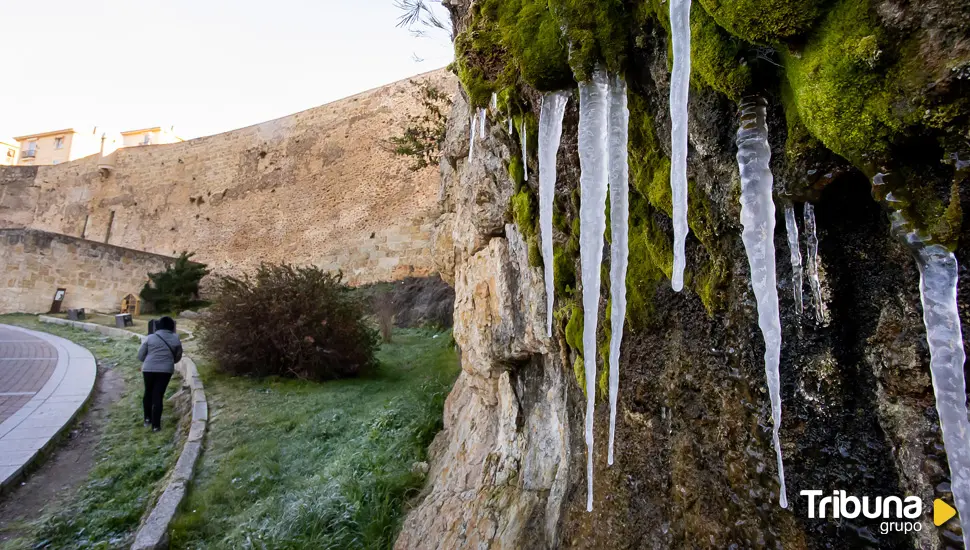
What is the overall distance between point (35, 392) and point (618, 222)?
855 centimetres

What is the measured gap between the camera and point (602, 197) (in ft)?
6.08

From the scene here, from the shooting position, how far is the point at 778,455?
1.37 m

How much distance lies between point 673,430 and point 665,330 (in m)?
0.36

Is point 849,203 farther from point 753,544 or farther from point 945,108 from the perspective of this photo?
point 753,544

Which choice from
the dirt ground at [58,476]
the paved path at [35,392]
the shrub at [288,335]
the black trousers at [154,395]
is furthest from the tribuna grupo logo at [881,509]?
the shrub at [288,335]

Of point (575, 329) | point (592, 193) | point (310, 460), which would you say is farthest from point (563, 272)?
point (310, 460)

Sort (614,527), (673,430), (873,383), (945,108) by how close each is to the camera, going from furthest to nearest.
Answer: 1. (614,527)
2. (673,430)
3. (873,383)
4. (945,108)

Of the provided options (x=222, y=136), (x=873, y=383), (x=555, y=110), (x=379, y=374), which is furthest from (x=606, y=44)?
(x=222, y=136)

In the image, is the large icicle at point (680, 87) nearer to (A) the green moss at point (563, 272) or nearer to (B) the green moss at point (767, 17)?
(B) the green moss at point (767, 17)

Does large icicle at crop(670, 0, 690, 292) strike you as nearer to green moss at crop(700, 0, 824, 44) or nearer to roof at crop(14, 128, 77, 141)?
green moss at crop(700, 0, 824, 44)

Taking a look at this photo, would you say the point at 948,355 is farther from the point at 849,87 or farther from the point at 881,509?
the point at 849,87

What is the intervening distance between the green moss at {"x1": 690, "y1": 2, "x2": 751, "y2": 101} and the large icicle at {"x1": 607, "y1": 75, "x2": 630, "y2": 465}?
38cm

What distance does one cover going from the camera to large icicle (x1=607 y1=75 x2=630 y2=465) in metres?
1.81

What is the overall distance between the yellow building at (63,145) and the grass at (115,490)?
4449 cm
